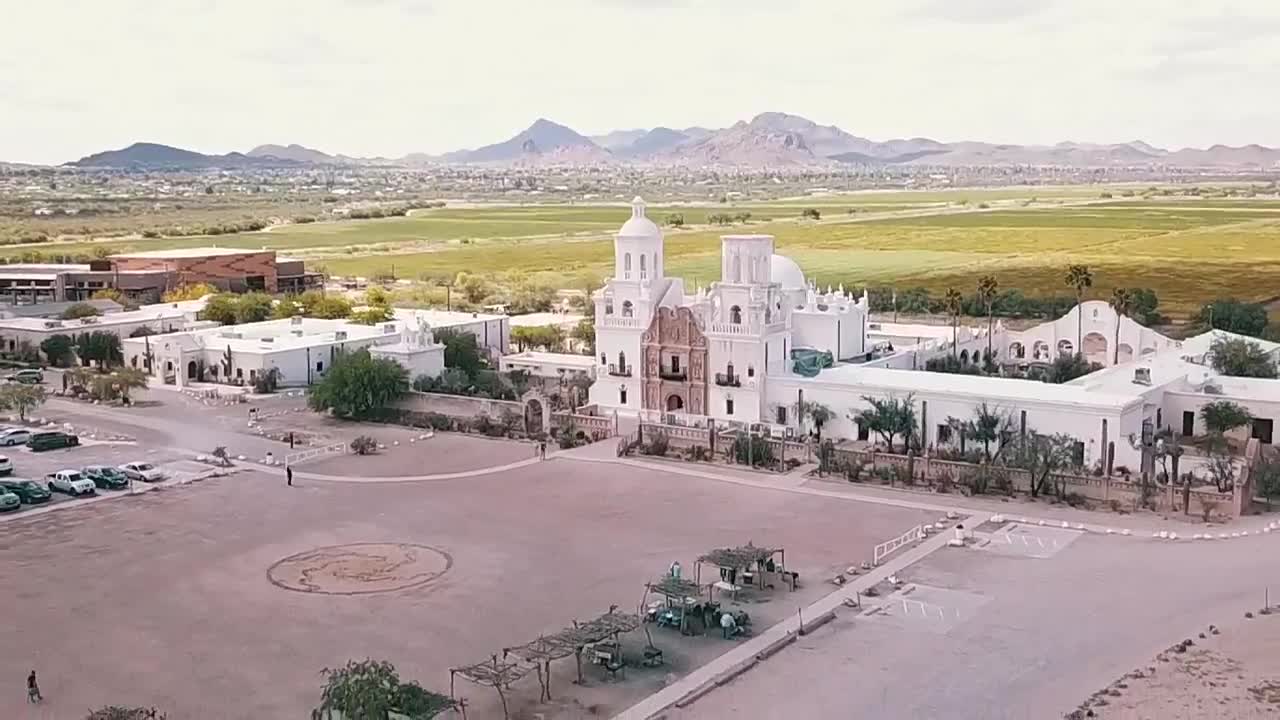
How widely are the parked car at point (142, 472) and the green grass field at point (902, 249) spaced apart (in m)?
70.1

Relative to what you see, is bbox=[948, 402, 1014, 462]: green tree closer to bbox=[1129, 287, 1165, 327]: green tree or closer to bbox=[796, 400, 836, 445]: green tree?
bbox=[796, 400, 836, 445]: green tree

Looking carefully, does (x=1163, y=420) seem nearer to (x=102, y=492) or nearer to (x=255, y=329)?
(x=102, y=492)

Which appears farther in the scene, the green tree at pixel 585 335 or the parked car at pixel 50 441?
the green tree at pixel 585 335

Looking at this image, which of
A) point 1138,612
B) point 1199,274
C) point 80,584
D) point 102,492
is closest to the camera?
point 1138,612

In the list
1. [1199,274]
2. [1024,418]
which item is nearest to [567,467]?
[1024,418]

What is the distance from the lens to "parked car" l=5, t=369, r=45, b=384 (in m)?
63.2

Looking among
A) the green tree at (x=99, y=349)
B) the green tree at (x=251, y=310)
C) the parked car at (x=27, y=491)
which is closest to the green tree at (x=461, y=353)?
the green tree at (x=99, y=349)

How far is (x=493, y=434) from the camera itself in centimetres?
5250

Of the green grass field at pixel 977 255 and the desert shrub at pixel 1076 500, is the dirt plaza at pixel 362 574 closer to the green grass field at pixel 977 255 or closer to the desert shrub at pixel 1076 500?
the desert shrub at pixel 1076 500

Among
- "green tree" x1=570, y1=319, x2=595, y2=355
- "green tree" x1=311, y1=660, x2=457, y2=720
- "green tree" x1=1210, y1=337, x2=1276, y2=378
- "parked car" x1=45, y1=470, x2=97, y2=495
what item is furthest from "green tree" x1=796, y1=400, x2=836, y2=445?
"green tree" x1=311, y1=660, x2=457, y2=720

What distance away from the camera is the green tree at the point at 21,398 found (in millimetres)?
54469

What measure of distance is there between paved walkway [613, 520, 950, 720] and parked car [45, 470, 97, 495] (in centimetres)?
2388

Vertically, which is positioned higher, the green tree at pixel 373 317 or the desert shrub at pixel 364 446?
the green tree at pixel 373 317

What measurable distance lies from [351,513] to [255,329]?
35057mm
